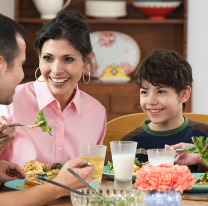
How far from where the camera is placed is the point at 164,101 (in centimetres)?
174

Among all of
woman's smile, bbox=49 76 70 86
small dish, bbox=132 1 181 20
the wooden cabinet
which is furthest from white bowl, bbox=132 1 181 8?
woman's smile, bbox=49 76 70 86

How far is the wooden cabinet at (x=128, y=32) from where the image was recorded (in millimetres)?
3443

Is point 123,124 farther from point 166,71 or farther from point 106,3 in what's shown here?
point 106,3

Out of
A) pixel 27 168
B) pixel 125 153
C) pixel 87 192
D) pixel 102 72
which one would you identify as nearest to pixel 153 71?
pixel 125 153

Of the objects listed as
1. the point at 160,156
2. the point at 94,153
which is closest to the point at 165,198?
the point at 160,156

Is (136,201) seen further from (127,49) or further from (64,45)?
(127,49)

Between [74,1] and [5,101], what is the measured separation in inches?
100

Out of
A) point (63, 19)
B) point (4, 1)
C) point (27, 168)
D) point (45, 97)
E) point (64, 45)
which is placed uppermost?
point (4, 1)

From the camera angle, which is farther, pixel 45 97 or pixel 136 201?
pixel 45 97

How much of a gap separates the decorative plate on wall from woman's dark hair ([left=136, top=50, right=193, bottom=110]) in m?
1.85

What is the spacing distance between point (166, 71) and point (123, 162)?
27.3 inches

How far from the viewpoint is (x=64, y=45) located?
1.68 meters

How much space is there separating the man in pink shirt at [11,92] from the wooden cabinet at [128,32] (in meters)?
2.08

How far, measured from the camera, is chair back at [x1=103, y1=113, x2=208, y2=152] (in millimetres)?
1943
